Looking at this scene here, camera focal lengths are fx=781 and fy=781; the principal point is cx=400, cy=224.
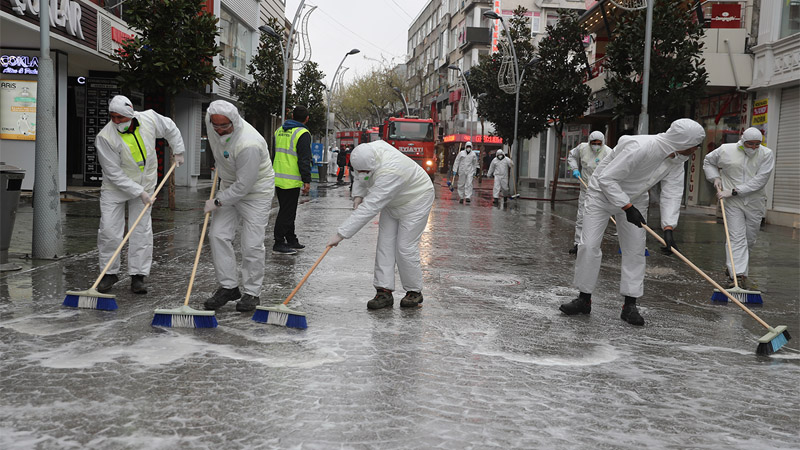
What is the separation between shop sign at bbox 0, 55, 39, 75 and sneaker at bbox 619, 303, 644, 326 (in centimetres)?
1472

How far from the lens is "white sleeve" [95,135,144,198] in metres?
6.73

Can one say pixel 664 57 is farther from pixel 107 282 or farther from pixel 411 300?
pixel 107 282

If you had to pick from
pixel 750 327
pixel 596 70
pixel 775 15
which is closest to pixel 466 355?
pixel 750 327

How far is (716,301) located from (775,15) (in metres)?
13.7

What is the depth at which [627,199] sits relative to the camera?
6293mm

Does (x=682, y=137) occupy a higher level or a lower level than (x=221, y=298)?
higher

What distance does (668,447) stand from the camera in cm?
355

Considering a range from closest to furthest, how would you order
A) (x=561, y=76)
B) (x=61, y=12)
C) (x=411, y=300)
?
(x=411, y=300)
(x=61, y=12)
(x=561, y=76)

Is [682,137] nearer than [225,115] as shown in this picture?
No

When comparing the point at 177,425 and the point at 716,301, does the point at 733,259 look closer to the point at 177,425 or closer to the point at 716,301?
the point at 716,301

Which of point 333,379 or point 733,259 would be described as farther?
point 733,259

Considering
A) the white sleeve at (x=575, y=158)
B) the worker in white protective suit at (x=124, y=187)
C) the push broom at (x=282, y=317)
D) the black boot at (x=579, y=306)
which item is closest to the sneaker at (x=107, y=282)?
the worker in white protective suit at (x=124, y=187)

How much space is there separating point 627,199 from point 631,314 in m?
0.96

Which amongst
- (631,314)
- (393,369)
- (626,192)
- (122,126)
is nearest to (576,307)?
(631,314)
